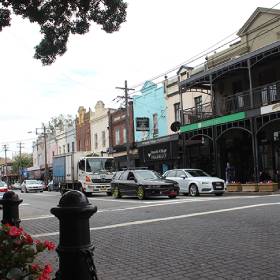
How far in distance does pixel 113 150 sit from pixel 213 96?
49.7 ft

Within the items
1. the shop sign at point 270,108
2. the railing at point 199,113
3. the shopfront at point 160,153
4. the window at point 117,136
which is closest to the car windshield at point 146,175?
the shop sign at point 270,108

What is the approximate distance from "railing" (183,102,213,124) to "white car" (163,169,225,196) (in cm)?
553

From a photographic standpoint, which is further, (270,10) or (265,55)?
(270,10)

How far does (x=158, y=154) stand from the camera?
37562 mm

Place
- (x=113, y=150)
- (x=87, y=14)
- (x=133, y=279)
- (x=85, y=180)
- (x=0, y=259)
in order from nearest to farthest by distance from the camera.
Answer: (x=0, y=259)
(x=133, y=279)
(x=87, y=14)
(x=85, y=180)
(x=113, y=150)

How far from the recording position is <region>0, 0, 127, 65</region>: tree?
7578mm

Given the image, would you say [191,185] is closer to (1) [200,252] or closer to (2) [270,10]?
(2) [270,10]

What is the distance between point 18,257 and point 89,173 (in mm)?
27353

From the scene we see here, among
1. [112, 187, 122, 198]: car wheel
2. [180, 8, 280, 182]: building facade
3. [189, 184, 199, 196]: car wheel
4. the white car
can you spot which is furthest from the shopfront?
[112, 187, 122, 198]: car wheel

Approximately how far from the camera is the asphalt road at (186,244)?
6609 millimetres

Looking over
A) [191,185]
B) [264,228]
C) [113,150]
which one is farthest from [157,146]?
[264,228]

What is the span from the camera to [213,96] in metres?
31.6

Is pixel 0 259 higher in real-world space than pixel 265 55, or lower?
lower

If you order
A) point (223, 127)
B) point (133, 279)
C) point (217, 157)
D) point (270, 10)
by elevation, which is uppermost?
point (270, 10)
